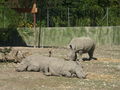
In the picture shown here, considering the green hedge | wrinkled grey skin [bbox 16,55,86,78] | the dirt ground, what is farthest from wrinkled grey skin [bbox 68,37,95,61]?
the green hedge

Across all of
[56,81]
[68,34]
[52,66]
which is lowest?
[68,34]

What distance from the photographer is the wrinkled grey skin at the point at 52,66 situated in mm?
11805

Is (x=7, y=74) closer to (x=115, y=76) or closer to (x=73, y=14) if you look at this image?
(x=115, y=76)

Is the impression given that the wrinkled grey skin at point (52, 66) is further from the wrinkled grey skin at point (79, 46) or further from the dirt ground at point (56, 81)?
the wrinkled grey skin at point (79, 46)

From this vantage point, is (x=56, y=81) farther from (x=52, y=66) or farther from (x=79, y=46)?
(x=79, y=46)

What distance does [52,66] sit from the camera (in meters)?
12.1

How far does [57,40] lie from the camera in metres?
27.4

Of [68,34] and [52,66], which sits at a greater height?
[52,66]

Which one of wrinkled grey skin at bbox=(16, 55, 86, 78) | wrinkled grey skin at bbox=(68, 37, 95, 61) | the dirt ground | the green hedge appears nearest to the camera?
the dirt ground

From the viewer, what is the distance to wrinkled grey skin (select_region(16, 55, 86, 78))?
11.8 m

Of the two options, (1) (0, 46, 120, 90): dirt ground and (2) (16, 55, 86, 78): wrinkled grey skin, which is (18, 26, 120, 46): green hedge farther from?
(2) (16, 55, 86, 78): wrinkled grey skin

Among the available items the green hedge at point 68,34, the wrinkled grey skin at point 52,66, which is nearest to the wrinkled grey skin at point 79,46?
the wrinkled grey skin at point 52,66

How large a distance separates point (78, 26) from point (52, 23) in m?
1.86

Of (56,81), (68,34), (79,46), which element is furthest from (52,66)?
(68,34)
